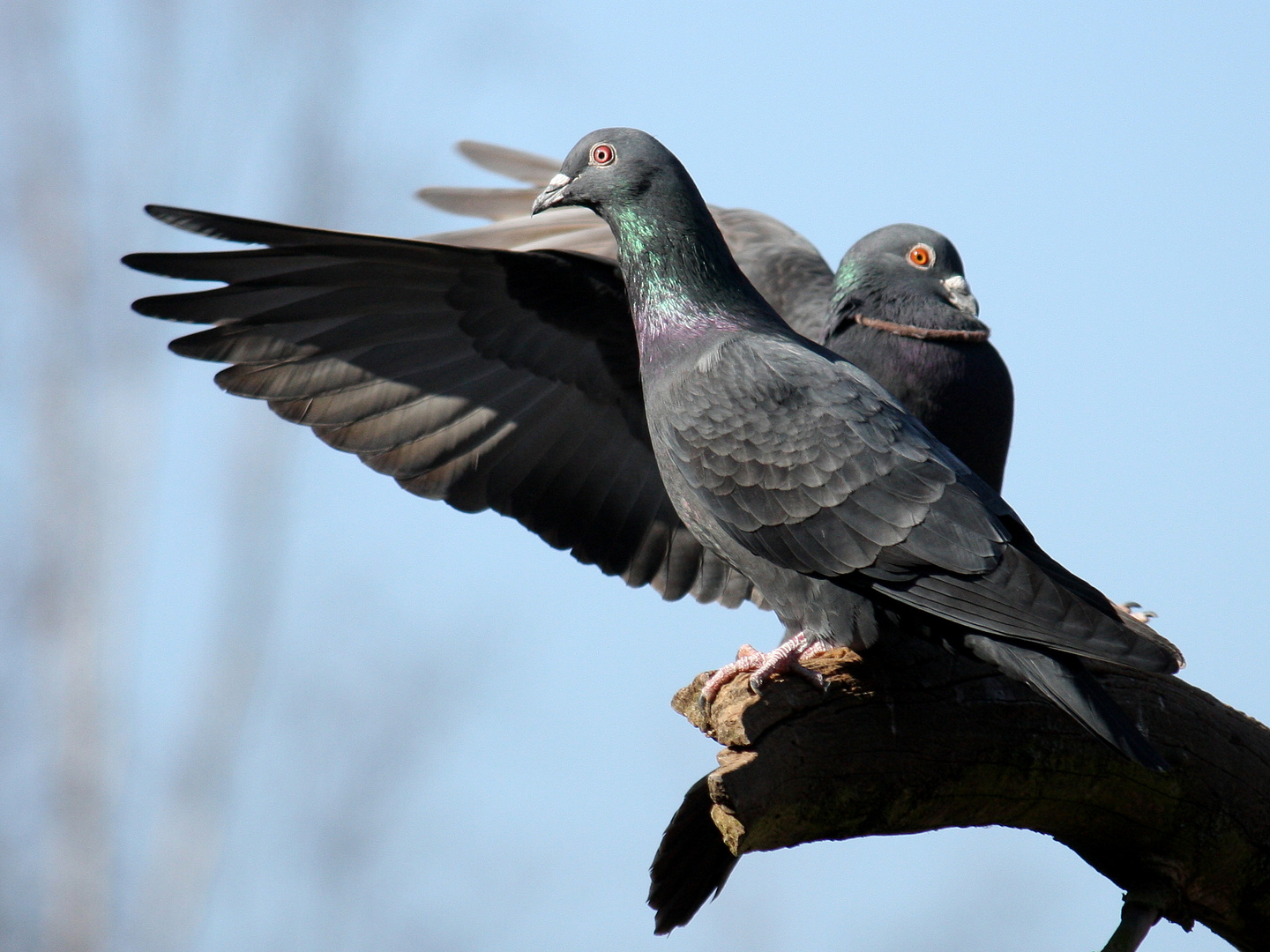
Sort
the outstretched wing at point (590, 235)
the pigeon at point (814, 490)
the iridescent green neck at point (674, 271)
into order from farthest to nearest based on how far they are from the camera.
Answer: the outstretched wing at point (590, 235) → the iridescent green neck at point (674, 271) → the pigeon at point (814, 490)

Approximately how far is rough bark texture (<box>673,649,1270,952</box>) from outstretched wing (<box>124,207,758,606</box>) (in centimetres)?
131

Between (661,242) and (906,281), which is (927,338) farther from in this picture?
(661,242)

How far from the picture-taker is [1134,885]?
4.21 meters

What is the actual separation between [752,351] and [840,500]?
0.57m

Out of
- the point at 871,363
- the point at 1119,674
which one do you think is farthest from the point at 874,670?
the point at 871,363

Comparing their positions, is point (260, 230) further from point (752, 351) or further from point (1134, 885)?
point (1134, 885)

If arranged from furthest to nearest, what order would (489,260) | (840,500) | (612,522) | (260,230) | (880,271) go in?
(880,271) < (612,522) < (489,260) < (260,230) < (840,500)

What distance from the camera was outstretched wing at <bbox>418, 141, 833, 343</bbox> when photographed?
6504 millimetres

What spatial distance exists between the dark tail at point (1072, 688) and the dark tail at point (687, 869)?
95 centimetres

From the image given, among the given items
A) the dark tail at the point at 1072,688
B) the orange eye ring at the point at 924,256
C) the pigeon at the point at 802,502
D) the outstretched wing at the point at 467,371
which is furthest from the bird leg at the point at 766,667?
the orange eye ring at the point at 924,256

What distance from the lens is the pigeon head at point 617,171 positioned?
4465 millimetres

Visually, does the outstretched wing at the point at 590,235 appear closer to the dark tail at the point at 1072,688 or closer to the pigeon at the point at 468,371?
the pigeon at the point at 468,371

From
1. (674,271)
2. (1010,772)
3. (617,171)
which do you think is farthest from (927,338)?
(1010,772)

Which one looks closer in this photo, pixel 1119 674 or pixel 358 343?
pixel 1119 674
